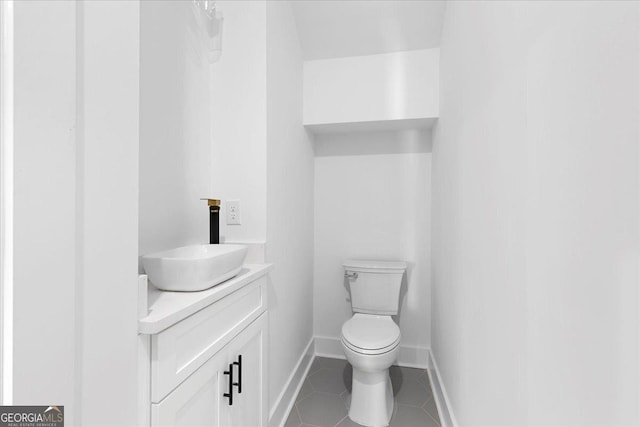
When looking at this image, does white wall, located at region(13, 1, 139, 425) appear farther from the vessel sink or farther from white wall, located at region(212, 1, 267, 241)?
white wall, located at region(212, 1, 267, 241)

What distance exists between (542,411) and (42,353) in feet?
3.17

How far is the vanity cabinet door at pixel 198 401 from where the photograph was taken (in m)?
0.73

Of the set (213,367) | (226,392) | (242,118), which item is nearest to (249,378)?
(226,392)

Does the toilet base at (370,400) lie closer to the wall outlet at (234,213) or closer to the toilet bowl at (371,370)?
the toilet bowl at (371,370)

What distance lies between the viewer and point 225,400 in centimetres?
100

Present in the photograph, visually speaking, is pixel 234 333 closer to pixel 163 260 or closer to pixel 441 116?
pixel 163 260

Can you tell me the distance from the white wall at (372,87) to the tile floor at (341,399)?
1716 millimetres

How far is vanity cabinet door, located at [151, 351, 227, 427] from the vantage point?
726mm

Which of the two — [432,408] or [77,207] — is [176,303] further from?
[432,408]

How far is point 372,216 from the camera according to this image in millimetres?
2299

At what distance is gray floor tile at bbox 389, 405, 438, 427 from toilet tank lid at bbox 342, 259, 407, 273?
0.79m

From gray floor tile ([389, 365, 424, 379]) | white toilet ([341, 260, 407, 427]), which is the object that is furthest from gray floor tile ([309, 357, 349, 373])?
white toilet ([341, 260, 407, 427])

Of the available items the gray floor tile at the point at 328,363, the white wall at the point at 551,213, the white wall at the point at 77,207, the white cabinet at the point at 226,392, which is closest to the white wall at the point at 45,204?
the white wall at the point at 77,207

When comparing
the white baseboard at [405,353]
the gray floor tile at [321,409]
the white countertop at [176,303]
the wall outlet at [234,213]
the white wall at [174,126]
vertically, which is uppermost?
the white wall at [174,126]
